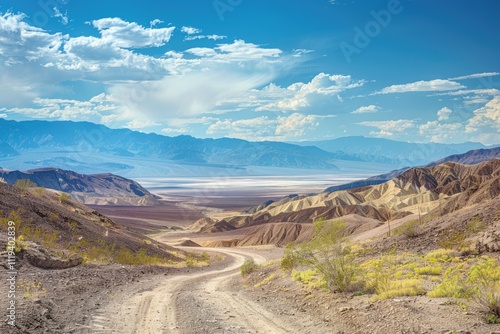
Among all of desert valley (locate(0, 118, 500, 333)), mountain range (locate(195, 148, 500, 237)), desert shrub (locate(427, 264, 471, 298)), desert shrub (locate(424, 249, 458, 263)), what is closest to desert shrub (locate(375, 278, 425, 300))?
desert valley (locate(0, 118, 500, 333))

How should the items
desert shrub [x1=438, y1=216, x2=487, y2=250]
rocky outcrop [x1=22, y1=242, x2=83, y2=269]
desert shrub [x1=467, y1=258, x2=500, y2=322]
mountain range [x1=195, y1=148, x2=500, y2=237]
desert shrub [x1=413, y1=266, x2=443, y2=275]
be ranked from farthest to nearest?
1. mountain range [x1=195, y1=148, x2=500, y2=237]
2. desert shrub [x1=438, y1=216, x2=487, y2=250]
3. rocky outcrop [x1=22, y1=242, x2=83, y2=269]
4. desert shrub [x1=413, y1=266, x2=443, y2=275]
5. desert shrub [x1=467, y1=258, x2=500, y2=322]

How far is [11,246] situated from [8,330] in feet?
27.9

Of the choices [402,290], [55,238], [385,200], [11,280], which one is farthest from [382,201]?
[11,280]

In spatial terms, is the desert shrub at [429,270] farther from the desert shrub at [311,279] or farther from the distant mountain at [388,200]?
the distant mountain at [388,200]

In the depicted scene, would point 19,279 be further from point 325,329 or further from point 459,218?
point 459,218

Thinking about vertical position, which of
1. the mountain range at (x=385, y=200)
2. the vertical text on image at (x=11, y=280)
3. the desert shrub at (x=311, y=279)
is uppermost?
the vertical text on image at (x=11, y=280)

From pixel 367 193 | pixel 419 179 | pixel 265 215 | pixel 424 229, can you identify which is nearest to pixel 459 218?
pixel 424 229

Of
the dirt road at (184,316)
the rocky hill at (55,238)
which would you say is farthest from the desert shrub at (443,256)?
the rocky hill at (55,238)

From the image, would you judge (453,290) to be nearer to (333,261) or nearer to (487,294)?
(487,294)

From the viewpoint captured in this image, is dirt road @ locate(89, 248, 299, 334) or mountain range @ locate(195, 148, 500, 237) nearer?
dirt road @ locate(89, 248, 299, 334)

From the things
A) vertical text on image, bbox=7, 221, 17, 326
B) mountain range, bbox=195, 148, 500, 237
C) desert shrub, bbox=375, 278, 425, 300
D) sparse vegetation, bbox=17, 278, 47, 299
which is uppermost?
vertical text on image, bbox=7, 221, 17, 326

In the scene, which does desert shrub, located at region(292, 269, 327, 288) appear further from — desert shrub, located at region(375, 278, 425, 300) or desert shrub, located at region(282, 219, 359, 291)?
desert shrub, located at region(375, 278, 425, 300)

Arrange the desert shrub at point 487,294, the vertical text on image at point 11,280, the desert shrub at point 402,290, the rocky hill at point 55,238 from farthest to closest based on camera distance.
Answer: the rocky hill at point 55,238 < the desert shrub at point 402,290 < the vertical text on image at point 11,280 < the desert shrub at point 487,294

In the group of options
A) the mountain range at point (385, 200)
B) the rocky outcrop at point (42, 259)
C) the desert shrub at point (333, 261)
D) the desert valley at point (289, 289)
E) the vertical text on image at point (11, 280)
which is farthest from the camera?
the mountain range at point (385, 200)
